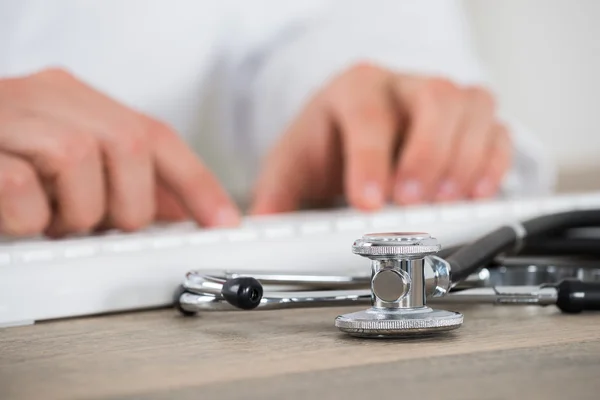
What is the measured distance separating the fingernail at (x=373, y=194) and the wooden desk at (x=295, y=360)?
32cm

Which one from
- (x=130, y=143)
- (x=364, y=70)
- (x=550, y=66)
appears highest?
(x=550, y=66)

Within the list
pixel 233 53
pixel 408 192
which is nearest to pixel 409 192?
pixel 408 192

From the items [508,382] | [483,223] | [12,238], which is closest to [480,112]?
[483,223]

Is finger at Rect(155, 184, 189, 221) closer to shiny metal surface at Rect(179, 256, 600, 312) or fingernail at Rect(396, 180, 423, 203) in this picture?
fingernail at Rect(396, 180, 423, 203)

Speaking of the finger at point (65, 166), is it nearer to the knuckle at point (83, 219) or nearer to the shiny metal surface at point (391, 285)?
the knuckle at point (83, 219)

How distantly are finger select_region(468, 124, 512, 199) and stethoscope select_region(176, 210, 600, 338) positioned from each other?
0.42 metres

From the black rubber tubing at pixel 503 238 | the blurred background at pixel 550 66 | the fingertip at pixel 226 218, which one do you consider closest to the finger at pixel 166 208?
the fingertip at pixel 226 218

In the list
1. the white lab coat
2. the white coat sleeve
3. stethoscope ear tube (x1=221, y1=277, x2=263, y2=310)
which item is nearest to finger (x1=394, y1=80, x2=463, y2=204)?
the white lab coat

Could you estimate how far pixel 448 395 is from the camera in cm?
23

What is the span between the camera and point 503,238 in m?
0.43

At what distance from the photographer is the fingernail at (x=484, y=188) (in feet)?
2.88

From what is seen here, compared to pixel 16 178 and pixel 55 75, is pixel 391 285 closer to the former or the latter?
pixel 16 178

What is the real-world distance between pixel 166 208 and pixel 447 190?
0.29 metres

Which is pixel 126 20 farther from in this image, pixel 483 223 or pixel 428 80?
pixel 483 223
